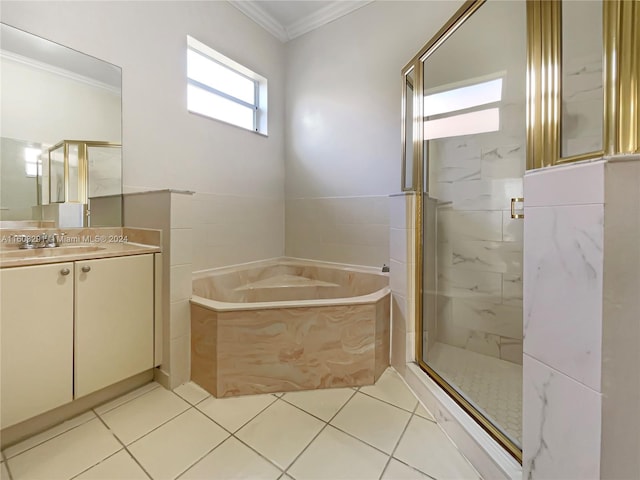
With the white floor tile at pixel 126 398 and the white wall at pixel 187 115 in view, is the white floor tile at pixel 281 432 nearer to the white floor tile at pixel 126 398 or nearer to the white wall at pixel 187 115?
the white floor tile at pixel 126 398

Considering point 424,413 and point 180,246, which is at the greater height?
point 180,246

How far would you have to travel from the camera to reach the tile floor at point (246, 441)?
97cm

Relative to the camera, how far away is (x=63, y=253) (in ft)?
4.50

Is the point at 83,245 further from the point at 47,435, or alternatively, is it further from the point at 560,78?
the point at 560,78

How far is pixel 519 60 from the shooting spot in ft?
5.18

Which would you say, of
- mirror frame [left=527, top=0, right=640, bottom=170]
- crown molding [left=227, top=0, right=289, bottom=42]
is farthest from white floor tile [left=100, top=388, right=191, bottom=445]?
crown molding [left=227, top=0, right=289, bottom=42]

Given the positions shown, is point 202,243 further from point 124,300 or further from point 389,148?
point 389,148

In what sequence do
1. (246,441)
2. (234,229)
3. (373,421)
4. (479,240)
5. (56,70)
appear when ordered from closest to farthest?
(246,441)
(373,421)
(56,70)
(479,240)
(234,229)

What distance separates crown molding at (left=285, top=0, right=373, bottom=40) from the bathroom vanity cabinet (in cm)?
256

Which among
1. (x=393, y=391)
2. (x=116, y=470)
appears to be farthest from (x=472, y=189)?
(x=116, y=470)

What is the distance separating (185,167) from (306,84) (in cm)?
148

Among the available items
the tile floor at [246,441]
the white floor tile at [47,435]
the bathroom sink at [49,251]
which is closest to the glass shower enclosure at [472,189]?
the tile floor at [246,441]

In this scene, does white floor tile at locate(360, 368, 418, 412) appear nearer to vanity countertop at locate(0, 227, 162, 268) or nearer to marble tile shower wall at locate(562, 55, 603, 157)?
marble tile shower wall at locate(562, 55, 603, 157)

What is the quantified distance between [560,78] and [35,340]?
2026 mm
